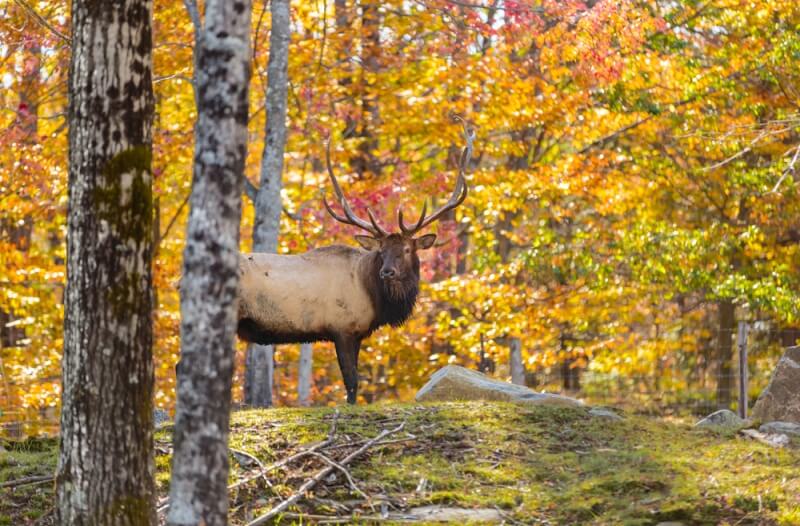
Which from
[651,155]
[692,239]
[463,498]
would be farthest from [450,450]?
[651,155]

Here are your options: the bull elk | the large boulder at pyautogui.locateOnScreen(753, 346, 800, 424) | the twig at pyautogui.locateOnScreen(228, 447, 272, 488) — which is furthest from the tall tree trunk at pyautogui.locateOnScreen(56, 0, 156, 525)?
the large boulder at pyautogui.locateOnScreen(753, 346, 800, 424)

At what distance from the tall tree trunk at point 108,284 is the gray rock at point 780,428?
5.48 meters

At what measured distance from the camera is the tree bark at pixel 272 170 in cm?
1257

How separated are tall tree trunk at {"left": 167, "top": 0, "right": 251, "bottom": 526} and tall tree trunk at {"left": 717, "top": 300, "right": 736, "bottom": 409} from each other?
1140 cm

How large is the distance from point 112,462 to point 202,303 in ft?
3.70

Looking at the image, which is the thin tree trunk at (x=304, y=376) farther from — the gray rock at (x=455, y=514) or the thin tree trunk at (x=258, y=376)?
the gray rock at (x=455, y=514)

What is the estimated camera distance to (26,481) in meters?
7.12

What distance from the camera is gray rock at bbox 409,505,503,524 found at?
263 inches

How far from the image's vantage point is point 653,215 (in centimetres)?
1950

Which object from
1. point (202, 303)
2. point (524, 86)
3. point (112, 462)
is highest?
point (524, 86)

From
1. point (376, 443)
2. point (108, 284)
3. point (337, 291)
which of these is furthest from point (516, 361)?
point (108, 284)

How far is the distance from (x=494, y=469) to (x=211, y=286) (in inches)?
135

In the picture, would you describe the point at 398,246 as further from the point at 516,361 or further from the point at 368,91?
the point at 516,361

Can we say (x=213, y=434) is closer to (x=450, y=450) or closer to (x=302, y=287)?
(x=450, y=450)
